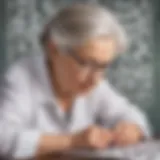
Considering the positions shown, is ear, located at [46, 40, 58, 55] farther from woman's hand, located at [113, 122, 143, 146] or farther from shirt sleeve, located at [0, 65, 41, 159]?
woman's hand, located at [113, 122, 143, 146]

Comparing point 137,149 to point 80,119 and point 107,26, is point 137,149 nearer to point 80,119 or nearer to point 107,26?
point 80,119

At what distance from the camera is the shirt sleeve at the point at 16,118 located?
4.06 feet

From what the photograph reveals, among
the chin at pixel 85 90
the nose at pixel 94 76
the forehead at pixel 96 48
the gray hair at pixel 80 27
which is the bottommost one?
the chin at pixel 85 90

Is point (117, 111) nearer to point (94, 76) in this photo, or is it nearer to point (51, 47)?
point (94, 76)

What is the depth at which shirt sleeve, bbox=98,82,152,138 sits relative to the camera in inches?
50.5

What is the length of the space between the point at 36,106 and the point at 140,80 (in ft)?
0.89

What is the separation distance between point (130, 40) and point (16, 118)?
346 mm

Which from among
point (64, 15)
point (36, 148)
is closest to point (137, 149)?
point (36, 148)

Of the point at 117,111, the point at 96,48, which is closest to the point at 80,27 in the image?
the point at 96,48

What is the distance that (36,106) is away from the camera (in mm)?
1275

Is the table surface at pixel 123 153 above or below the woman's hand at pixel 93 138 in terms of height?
below

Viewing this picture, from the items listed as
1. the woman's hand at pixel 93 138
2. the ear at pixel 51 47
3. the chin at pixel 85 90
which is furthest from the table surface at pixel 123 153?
the ear at pixel 51 47

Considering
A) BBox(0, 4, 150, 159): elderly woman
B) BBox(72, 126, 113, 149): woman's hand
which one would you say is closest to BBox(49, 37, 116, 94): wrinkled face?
BBox(0, 4, 150, 159): elderly woman

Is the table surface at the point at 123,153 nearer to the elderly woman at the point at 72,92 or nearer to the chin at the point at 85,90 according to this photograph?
the elderly woman at the point at 72,92
